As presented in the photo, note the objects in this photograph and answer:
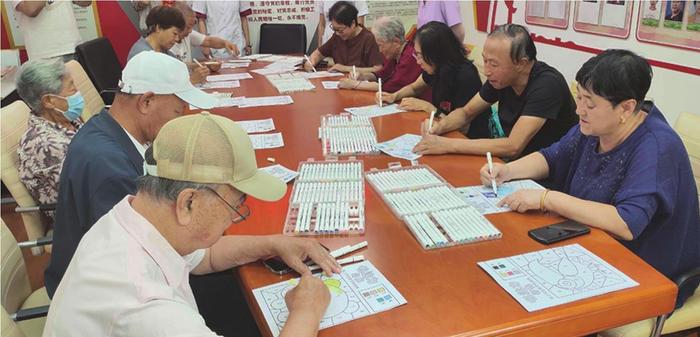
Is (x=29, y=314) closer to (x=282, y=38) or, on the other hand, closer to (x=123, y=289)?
(x=123, y=289)

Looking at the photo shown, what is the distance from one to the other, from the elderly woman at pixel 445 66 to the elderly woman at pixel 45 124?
5.27 ft

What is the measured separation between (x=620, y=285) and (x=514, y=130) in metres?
1.09

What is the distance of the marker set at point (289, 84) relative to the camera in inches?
127

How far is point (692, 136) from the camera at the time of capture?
Answer: 204 centimetres

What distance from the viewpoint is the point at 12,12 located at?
448 centimetres

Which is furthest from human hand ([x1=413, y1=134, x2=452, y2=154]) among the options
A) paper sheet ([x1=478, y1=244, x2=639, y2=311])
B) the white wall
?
the white wall

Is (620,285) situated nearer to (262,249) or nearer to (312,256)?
(312,256)

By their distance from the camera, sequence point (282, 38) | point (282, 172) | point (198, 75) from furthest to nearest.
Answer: point (282, 38) < point (198, 75) < point (282, 172)

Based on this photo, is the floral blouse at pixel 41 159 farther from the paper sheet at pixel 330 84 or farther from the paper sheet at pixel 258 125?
the paper sheet at pixel 330 84

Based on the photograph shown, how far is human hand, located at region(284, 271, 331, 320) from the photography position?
3.29 ft

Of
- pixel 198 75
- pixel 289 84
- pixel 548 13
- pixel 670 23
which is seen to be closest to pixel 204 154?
pixel 289 84

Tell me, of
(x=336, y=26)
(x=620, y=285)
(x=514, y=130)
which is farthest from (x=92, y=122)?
(x=336, y=26)

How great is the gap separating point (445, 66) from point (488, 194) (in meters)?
1.30

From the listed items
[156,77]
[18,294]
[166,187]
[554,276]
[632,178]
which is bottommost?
[18,294]
